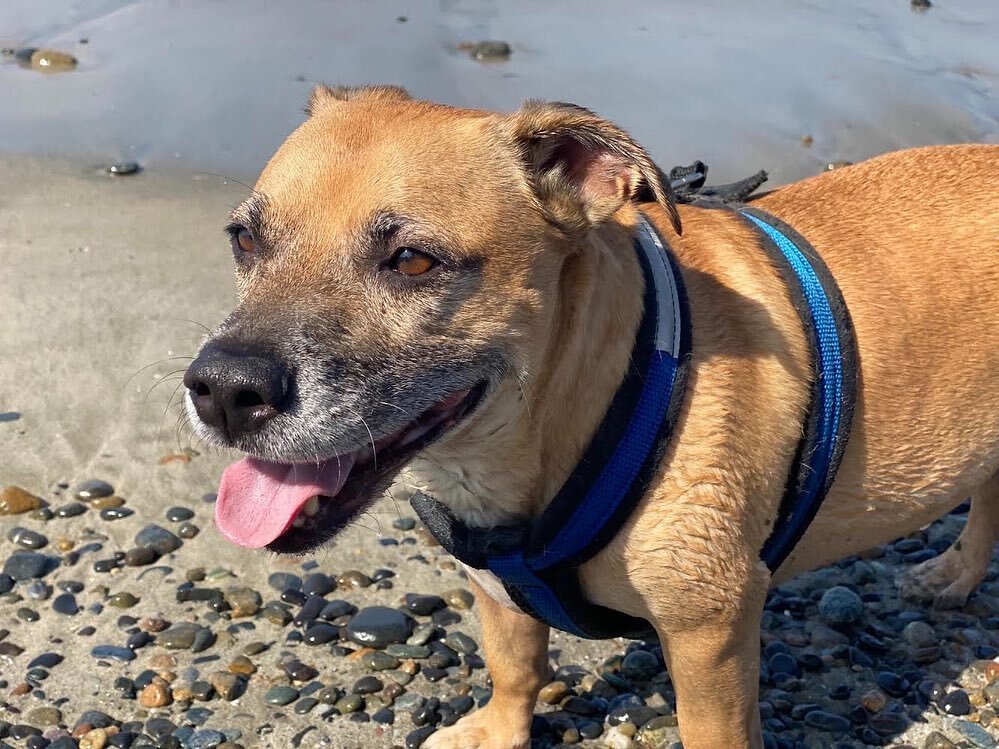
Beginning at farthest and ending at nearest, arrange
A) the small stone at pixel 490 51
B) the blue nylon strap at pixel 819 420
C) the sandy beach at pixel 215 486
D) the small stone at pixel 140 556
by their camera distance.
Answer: the small stone at pixel 490 51 → the small stone at pixel 140 556 → the sandy beach at pixel 215 486 → the blue nylon strap at pixel 819 420

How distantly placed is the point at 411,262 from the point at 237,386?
61cm

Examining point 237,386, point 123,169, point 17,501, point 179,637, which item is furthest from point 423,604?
point 123,169

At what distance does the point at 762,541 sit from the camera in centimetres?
339

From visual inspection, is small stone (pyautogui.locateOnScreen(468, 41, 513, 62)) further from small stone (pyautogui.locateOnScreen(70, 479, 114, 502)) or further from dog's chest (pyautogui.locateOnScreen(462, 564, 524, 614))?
dog's chest (pyautogui.locateOnScreen(462, 564, 524, 614))

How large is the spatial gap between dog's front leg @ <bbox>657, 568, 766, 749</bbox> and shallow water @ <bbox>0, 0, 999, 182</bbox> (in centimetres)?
639

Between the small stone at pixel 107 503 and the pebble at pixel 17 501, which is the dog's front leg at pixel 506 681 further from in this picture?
the pebble at pixel 17 501

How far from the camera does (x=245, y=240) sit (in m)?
3.32

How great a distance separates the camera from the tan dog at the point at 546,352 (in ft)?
9.95

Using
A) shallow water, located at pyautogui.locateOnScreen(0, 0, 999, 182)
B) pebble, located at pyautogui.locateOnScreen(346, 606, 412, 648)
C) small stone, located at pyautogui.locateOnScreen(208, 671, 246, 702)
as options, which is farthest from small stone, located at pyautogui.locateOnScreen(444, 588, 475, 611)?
shallow water, located at pyautogui.locateOnScreen(0, 0, 999, 182)

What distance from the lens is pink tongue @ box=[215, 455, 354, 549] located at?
120 inches

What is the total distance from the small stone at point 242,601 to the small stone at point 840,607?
8.16 ft

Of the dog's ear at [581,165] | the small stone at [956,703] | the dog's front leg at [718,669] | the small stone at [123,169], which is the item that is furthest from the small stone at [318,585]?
the small stone at [123,169]

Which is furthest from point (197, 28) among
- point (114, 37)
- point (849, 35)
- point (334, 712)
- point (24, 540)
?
point (334, 712)

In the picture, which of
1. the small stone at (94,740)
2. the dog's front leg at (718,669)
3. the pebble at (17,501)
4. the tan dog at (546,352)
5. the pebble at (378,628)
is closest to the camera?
the tan dog at (546,352)
